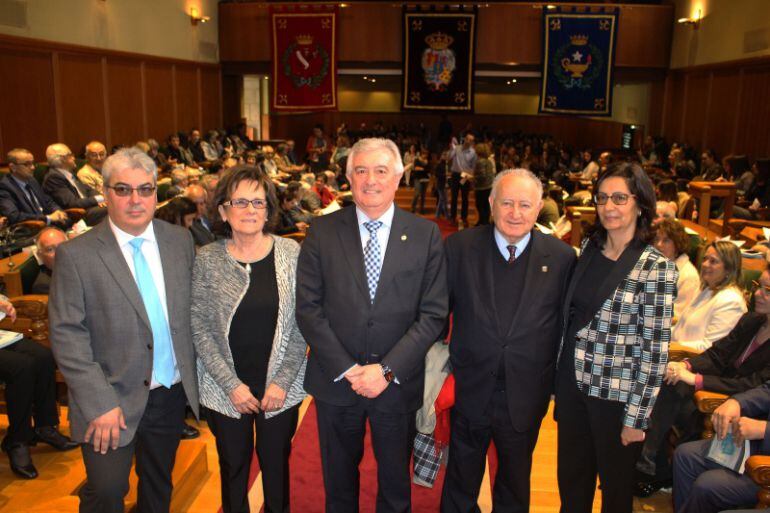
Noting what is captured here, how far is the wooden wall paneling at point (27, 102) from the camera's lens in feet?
29.5

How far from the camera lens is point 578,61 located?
14062mm

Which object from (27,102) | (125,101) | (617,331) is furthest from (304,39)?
(617,331)

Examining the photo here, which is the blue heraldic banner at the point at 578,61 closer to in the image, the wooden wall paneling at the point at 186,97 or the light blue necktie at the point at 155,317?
the wooden wall paneling at the point at 186,97

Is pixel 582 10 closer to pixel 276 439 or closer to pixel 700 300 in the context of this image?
pixel 700 300

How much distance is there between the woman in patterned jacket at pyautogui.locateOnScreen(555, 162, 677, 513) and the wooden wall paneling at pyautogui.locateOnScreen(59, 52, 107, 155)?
396 inches

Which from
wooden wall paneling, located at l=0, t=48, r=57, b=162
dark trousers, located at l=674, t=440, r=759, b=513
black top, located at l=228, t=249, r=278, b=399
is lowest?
dark trousers, located at l=674, t=440, r=759, b=513

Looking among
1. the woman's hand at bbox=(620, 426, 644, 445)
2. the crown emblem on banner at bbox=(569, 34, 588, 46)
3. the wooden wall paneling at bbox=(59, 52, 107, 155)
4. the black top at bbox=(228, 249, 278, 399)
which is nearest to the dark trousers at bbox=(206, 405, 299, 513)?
the black top at bbox=(228, 249, 278, 399)

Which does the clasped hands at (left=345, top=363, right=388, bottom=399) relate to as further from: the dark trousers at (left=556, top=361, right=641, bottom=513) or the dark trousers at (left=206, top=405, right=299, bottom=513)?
the dark trousers at (left=556, top=361, right=641, bottom=513)

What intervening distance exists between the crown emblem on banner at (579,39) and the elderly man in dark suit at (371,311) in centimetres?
1307

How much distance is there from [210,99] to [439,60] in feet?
18.0

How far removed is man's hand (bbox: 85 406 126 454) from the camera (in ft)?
6.82

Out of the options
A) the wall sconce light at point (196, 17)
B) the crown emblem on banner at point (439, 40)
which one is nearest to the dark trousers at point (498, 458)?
the crown emblem on banner at point (439, 40)

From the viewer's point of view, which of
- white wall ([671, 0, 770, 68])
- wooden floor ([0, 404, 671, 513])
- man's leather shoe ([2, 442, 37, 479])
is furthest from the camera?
white wall ([671, 0, 770, 68])

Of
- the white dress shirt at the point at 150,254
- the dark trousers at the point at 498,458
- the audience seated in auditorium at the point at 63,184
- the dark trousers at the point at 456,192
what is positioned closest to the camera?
the white dress shirt at the point at 150,254
